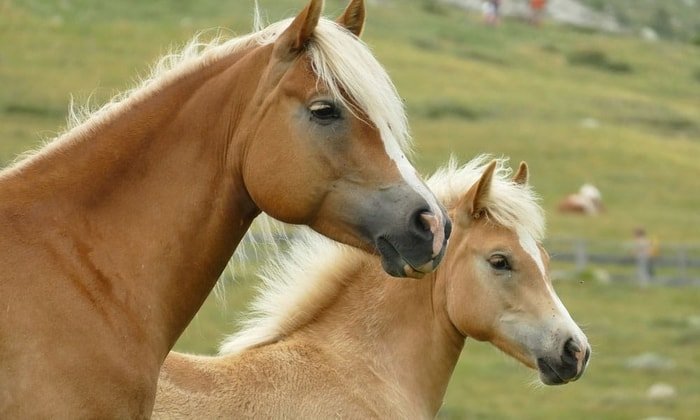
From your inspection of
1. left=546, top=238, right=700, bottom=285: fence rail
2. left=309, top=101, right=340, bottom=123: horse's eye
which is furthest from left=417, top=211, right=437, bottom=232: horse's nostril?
left=546, top=238, right=700, bottom=285: fence rail

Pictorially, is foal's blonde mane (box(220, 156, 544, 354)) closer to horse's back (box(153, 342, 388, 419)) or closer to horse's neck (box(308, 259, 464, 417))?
horse's neck (box(308, 259, 464, 417))

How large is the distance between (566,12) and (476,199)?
8781cm

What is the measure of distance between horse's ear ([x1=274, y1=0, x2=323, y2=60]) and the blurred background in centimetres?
761

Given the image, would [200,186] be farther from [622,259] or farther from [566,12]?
[566,12]

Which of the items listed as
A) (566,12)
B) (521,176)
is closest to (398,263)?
(521,176)

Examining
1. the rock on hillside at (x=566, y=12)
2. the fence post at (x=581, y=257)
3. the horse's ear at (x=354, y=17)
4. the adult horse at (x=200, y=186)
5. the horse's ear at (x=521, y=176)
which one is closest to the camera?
the adult horse at (x=200, y=186)

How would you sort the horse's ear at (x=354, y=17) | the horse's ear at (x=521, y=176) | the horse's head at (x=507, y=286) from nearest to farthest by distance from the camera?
the horse's ear at (x=354, y=17) < the horse's head at (x=507, y=286) < the horse's ear at (x=521, y=176)

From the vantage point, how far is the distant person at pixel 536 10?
78.1 meters

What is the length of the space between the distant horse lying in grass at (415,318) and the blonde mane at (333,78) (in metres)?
2.72

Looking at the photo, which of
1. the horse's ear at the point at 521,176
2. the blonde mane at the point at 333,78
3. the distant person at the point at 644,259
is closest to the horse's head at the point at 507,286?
the horse's ear at the point at 521,176

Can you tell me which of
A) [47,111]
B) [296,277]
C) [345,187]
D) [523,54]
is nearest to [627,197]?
[47,111]

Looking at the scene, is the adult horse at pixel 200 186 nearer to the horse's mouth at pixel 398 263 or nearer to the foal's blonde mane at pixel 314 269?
the horse's mouth at pixel 398 263

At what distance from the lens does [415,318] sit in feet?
26.3

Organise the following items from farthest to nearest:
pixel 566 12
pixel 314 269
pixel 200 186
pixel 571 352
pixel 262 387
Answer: pixel 566 12 → pixel 314 269 → pixel 571 352 → pixel 262 387 → pixel 200 186
